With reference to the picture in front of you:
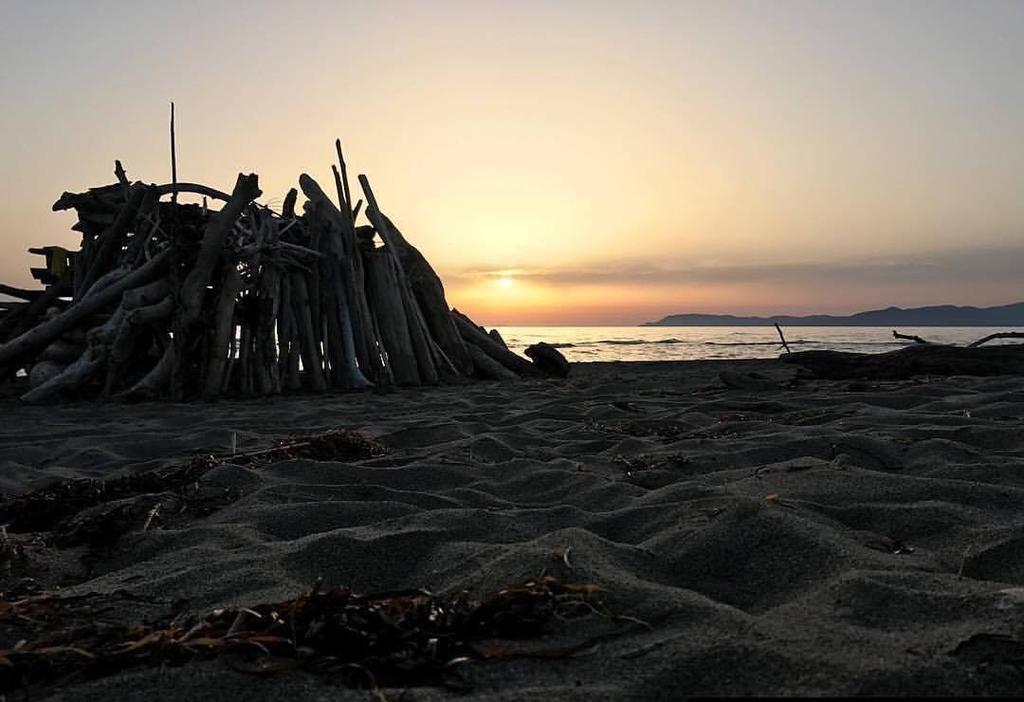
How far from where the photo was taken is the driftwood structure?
7902mm

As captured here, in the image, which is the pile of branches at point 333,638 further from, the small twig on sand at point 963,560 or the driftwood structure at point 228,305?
the driftwood structure at point 228,305

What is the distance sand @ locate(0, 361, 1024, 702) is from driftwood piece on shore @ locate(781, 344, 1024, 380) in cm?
304

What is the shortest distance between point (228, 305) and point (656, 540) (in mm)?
6621

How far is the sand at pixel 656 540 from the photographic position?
142 cm

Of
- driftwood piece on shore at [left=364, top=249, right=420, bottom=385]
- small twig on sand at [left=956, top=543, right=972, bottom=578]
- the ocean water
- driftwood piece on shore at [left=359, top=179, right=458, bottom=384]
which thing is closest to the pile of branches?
small twig on sand at [left=956, top=543, right=972, bottom=578]

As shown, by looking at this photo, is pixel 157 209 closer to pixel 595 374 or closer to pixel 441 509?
pixel 595 374

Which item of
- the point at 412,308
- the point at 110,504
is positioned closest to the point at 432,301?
the point at 412,308

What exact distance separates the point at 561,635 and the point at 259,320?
7387 millimetres

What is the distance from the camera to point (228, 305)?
791 cm

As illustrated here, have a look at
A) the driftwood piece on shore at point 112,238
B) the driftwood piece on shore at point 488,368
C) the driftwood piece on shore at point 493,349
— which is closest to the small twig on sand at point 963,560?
the driftwood piece on shore at point 488,368

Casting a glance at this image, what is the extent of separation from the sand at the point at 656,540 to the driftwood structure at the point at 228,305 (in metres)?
2.72

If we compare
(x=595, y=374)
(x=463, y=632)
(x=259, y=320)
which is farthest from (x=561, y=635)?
(x=595, y=374)

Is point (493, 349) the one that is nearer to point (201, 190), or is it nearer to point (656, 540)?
point (201, 190)

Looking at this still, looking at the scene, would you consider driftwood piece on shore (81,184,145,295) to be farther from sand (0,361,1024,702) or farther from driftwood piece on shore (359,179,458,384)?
sand (0,361,1024,702)
